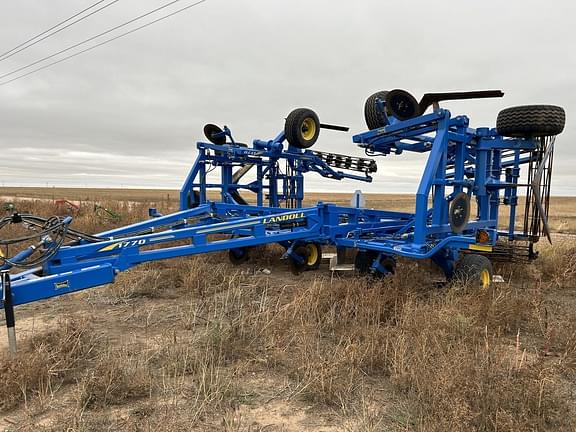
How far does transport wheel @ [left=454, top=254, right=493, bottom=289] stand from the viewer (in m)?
5.65

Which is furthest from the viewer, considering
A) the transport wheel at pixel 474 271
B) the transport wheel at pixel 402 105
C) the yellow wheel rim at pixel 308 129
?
the yellow wheel rim at pixel 308 129

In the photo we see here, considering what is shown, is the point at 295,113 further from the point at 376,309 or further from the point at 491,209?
the point at 376,309

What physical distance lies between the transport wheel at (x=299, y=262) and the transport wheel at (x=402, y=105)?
288 cm

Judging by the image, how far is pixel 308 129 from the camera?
951cm

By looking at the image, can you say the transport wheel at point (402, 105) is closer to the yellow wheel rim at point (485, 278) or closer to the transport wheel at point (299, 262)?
the yellow wheel rim at point (485, 278)

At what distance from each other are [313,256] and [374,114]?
284 cm

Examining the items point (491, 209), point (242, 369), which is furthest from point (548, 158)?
point (242, 369)

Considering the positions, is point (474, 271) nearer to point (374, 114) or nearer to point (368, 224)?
Result: point (368, 224)

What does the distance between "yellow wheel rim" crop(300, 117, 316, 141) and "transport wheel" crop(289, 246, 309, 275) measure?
9.62ft

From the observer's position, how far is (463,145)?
19.9 feet

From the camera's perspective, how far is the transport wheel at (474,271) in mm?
5652

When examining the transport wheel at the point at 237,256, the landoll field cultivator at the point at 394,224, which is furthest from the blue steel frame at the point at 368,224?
the transport wheel at the point at 237,256

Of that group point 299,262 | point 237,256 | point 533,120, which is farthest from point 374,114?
point 237,256

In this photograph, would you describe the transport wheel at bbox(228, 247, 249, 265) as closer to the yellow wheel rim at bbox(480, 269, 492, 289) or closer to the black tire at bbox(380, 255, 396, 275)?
the black tire at bbox(380, 255, 396, 275)
